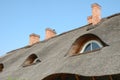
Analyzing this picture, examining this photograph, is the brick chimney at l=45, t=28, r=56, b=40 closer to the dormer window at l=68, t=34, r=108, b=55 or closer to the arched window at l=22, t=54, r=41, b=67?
the arched window at l=22, t=54, r=41, b=67

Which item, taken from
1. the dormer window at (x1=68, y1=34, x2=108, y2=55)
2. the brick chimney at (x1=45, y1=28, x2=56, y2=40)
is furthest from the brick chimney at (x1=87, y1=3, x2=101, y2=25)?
the brick chimney at (x1=45, y1=28, x2=56, y2=40)

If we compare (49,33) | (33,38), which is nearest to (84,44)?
(49,33)

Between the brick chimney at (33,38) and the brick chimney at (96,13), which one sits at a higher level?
the brick chimney at (96,13)

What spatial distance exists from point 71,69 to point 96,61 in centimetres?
117

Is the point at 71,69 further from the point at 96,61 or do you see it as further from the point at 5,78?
the point at 5,78

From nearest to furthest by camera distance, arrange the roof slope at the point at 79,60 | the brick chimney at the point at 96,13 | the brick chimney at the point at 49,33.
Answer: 1. the roof slope at the point at 79,60
2. the brick chimney at the point at 96,13
3. the brick chimney at the point at 49,33

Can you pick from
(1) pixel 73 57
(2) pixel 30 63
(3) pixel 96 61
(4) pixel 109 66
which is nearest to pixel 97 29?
(1) pixel 73 57

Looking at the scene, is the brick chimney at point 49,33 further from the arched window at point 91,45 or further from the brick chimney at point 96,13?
the arched window at point 91,45

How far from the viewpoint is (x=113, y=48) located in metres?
11.4

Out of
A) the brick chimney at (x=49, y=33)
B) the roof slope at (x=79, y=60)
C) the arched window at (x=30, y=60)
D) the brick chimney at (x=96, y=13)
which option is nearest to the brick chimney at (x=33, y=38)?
the brick chimney at (x=49, y=33)

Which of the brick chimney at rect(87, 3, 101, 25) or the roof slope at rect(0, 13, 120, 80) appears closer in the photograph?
the roof slope at rect(0, 13, 120, 80)

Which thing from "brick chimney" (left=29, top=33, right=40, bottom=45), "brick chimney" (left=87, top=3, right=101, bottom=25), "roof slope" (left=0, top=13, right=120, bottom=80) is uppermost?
"brick chimney" (left=87, top=3, right=101, bottom=25)

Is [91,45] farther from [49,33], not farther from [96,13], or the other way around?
[49,33]

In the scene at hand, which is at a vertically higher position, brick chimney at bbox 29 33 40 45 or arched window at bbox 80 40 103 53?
brick chimney at bbox 29 33 40 45
